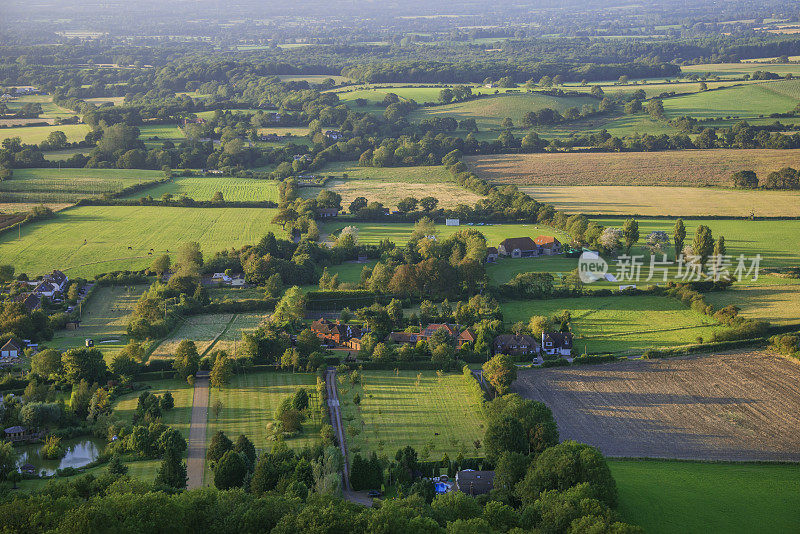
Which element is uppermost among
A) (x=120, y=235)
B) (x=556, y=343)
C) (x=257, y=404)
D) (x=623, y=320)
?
(x=120, y=235)

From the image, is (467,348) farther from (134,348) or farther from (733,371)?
(134,348)

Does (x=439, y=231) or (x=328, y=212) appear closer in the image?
(x=439, y=231)

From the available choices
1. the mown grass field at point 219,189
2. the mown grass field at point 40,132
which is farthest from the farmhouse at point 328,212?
the mown grass field at point 40,132

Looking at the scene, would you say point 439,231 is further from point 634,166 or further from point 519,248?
point 634,166

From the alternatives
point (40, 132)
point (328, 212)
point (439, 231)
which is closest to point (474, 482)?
point (439, 231)

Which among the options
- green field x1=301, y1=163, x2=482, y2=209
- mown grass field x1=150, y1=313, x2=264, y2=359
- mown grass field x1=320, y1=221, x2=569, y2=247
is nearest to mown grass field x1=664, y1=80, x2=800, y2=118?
green field x1=301, y1=163, x2=482, y2=209

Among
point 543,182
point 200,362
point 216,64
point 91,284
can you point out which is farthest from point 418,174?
point 216,64
